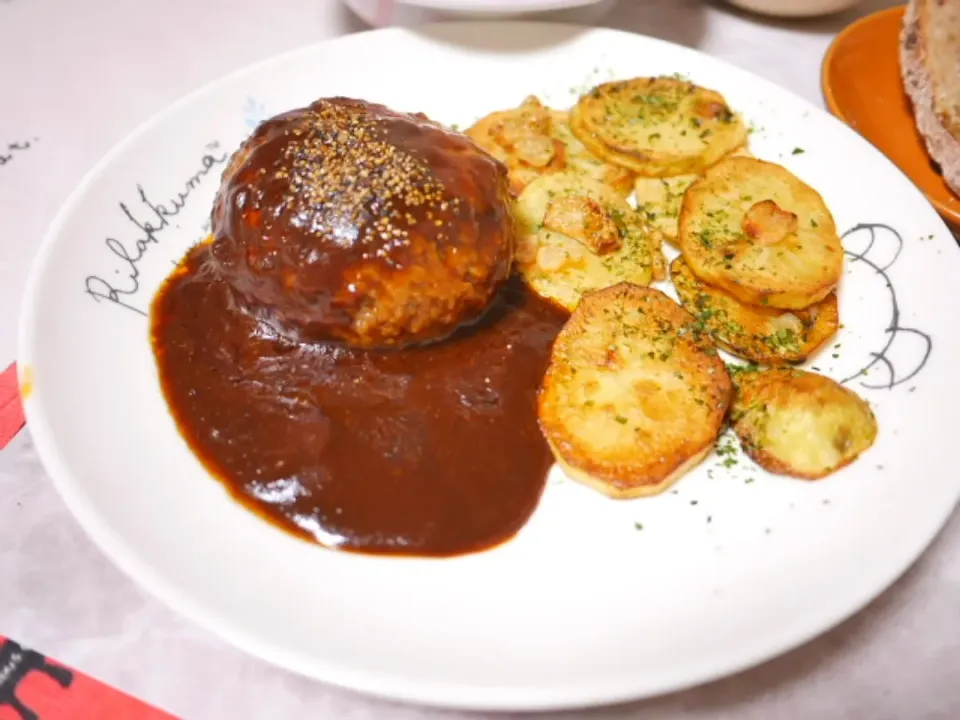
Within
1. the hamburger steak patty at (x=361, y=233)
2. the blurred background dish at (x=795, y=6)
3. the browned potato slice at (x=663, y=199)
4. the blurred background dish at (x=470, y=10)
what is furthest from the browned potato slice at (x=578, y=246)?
the blurred background dish at (x=795, y=6)

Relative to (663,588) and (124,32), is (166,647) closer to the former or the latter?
(663,588)

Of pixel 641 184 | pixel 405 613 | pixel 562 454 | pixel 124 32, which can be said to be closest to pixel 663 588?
pixel 562 454

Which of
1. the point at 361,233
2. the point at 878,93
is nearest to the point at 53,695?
the point at 361,233

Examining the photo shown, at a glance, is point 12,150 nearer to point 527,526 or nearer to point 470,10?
point 470,10

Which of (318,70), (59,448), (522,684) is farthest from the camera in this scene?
(318,70)

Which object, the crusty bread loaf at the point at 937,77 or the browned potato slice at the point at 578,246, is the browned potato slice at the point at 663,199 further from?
the crusty bread loaf at the point at 937,77
